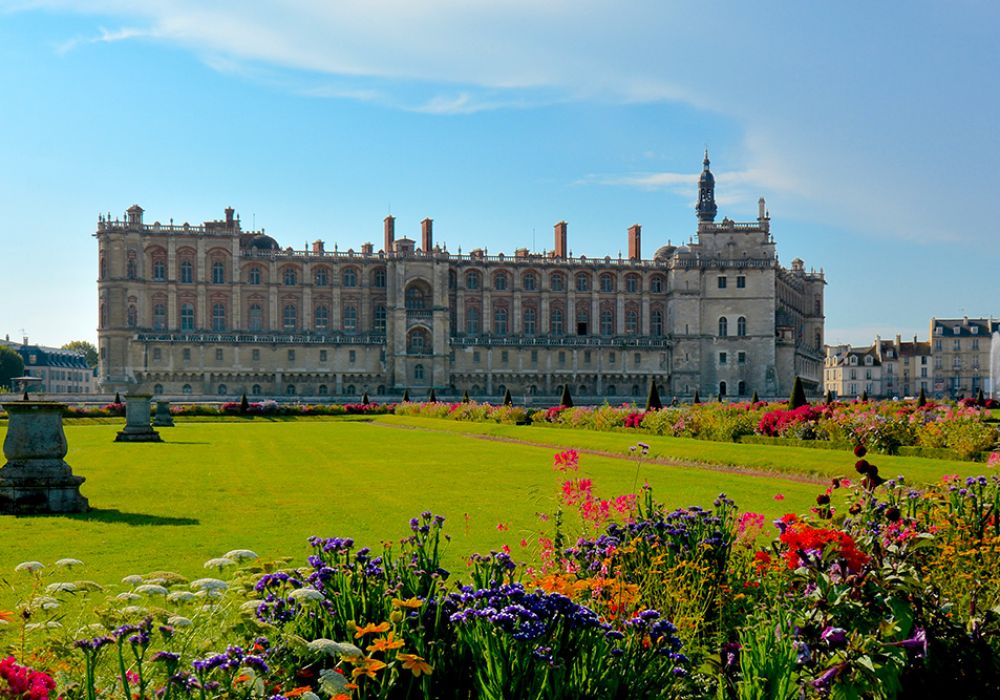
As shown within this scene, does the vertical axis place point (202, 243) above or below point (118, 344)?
above

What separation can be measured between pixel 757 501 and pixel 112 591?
8366mm

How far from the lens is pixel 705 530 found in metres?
6.45

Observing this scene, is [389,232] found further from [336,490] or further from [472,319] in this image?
[336,490]

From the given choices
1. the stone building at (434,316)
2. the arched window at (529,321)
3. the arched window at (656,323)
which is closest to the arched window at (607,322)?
the stone building at (434,316)

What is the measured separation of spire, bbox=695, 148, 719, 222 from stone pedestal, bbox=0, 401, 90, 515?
2901 inches

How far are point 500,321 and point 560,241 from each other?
30.4ft

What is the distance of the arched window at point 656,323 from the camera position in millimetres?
79812

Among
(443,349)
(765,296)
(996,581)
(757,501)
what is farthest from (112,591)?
(765,296)

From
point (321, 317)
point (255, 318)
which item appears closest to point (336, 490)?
point (255, 318)

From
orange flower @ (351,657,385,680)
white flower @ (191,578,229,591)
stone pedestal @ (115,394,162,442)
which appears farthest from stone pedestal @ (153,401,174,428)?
orange flower @ (351,657,385,680)

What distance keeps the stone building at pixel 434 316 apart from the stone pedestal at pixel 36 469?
53984mm

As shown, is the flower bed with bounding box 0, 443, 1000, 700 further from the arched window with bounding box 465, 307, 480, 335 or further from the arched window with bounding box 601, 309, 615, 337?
the arched window with bounding box 601, 309, 615, 337

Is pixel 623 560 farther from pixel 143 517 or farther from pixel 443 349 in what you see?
pixel 443 349

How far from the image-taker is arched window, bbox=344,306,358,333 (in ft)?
246
